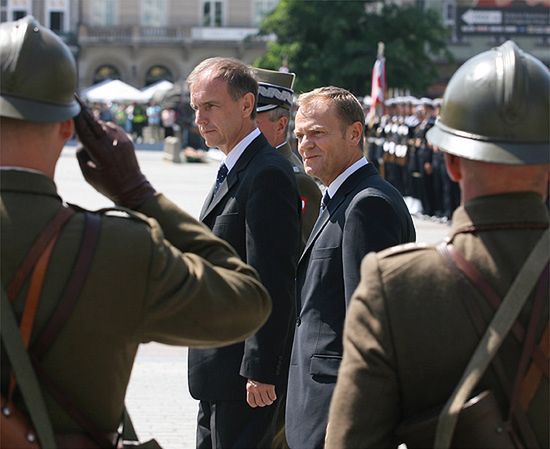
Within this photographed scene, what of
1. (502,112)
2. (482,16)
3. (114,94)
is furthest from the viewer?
(482,16)

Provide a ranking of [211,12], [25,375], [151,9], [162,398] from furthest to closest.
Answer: [211,12]
[151,9]
[162,398]
[25,375]

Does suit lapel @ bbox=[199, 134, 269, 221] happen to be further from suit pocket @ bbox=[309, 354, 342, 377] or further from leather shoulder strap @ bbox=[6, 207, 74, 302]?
leather shoulder strap @ bbox=[6, 207, 74, 302]

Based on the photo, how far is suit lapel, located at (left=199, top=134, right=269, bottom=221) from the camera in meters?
4.70

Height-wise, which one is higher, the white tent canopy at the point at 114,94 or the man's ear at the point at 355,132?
the man's ear at the point at 355,132

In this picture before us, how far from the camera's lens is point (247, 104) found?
4906 mm

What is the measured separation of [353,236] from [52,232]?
179cm

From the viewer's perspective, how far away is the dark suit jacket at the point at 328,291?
4254mm

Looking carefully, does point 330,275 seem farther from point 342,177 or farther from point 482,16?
point 482,16

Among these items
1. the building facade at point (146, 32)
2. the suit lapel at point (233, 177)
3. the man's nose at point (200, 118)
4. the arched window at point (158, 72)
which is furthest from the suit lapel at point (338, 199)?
the arched window at point (158, 72)

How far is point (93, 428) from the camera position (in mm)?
2707

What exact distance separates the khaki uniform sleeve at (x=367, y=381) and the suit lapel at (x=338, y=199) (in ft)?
5.98

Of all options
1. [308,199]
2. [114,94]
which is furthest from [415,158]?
[114,94]

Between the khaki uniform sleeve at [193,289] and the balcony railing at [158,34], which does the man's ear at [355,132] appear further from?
the balcony railing at [158,34]

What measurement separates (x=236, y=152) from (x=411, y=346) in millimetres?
2257
